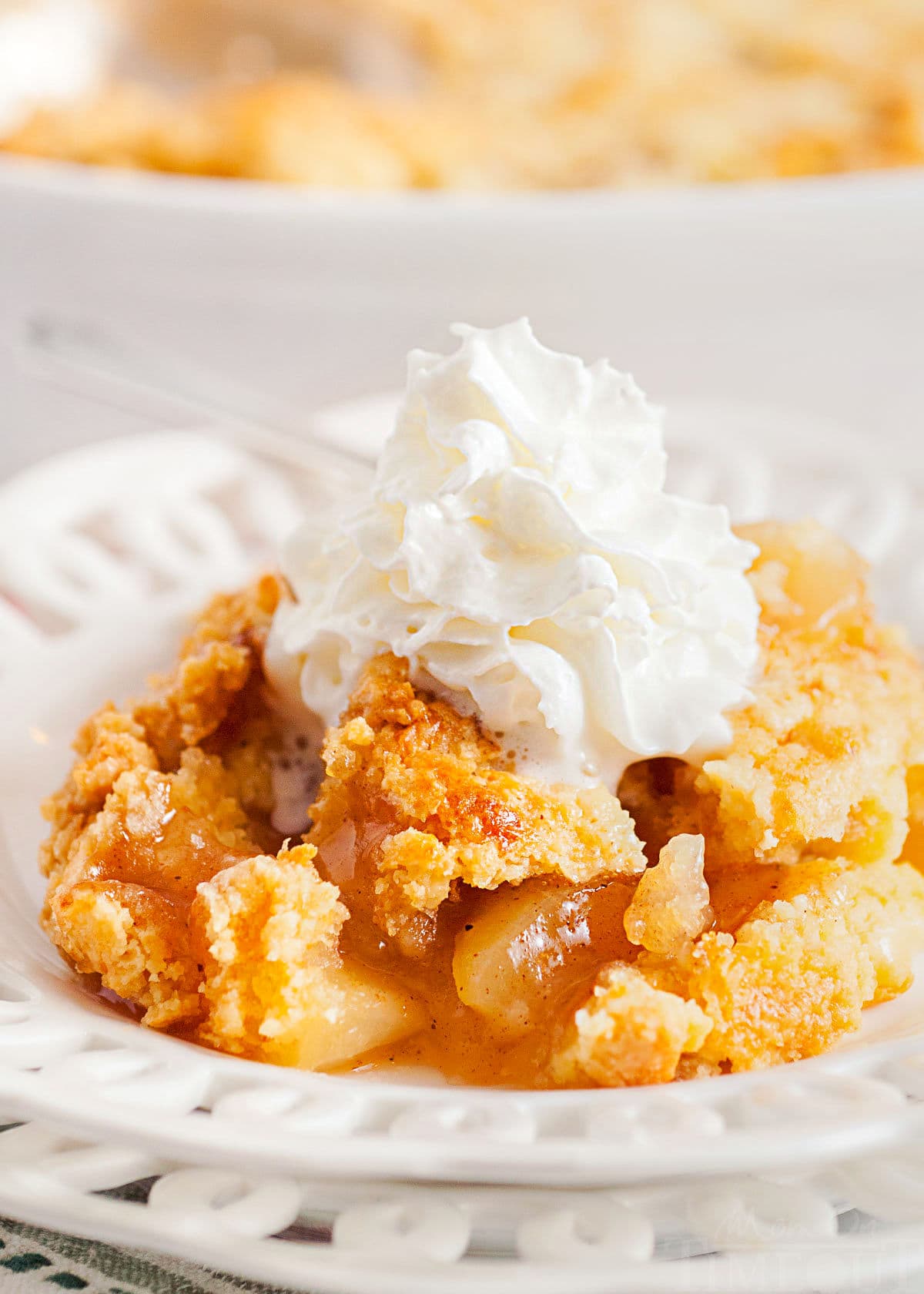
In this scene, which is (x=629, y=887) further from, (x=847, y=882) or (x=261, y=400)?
(x=261, y=400)

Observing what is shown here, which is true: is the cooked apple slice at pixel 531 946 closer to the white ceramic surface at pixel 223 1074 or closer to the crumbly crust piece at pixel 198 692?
the white ceramic surface at pixel 223 1074

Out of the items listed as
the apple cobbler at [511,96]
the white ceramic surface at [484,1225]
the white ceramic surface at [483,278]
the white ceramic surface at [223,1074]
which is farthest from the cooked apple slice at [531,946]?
the apple cobbler at [511,96]

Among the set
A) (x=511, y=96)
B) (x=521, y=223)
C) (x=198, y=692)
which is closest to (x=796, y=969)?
(x=198, y=692)

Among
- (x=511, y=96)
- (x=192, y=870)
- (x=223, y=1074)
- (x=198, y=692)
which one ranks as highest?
(x=511, y=96)

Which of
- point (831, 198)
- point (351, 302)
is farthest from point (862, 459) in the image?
point (351, 302)

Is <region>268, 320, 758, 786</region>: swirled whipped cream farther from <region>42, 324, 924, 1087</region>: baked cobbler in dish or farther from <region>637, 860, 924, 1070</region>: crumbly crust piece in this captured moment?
<region>637, 860, 924, 1070</region>: crumbly crust piece

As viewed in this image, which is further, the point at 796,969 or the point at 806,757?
the point at 806,757

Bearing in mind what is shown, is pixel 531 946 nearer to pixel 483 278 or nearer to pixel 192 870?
pixel 192 870
